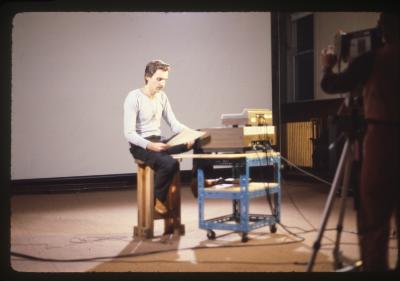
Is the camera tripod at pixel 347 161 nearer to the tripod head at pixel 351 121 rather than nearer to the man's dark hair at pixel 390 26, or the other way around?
the tripod head at pixel 351 121

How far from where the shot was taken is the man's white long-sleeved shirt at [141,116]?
3.74m

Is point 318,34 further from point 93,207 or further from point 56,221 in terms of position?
point 56,221

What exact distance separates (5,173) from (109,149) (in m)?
4.07

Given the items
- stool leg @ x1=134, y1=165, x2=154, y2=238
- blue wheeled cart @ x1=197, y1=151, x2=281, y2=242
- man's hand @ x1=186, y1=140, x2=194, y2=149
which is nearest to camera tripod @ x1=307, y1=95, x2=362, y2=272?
blue wheeled cart @ x1=197, y1=151, x2=281, y2=242

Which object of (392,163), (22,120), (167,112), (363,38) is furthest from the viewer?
(22,120)

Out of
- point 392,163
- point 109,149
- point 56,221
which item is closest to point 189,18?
point 109,149

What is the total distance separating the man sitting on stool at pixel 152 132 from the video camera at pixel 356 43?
154 centimetres

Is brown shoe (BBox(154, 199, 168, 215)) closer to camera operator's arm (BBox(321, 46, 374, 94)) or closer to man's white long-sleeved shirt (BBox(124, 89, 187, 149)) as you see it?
man's white long-sleeved shirt (BBox(124, 89, 187, 149))

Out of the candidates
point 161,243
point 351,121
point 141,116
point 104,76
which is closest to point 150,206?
point 161,243

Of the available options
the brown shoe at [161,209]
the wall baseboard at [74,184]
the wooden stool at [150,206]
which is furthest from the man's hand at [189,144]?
the wall baseboard at [74,184]

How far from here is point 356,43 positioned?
2457mm

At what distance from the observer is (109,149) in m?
6.70

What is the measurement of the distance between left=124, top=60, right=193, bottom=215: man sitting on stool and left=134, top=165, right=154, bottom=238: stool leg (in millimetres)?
72

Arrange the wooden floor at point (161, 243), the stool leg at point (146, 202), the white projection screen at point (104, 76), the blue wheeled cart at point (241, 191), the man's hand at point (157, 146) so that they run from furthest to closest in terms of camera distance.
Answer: the white projection screen at point (104, 76)
the stool leg at point (146, 202)
the man's hand at point (157, 146)
the blue wheeled cart at point (241, 191)
the wooden floor at point (161, 243)
